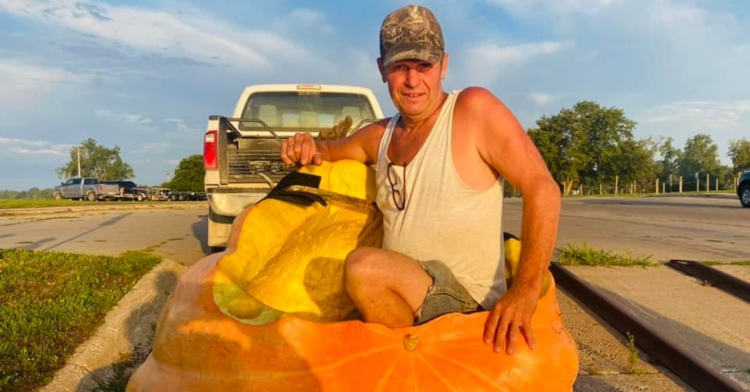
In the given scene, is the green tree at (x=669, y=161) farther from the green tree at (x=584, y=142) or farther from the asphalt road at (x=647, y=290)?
the asphalt road at (x=647, y=290)

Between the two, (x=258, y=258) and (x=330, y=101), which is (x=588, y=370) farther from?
(x=330, y=101)


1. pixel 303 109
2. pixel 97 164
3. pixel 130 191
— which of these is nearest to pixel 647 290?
pixel 303 109

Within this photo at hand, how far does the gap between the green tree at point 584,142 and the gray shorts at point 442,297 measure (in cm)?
6725

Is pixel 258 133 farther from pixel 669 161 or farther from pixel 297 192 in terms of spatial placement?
pixel 669 161

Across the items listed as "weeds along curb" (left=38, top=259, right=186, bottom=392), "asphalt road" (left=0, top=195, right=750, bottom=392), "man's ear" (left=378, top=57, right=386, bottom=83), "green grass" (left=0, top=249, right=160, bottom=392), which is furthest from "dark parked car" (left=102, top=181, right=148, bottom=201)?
"man's ear" (left=378, top=57, right=386, bottom=83)

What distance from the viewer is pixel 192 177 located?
5909 cm

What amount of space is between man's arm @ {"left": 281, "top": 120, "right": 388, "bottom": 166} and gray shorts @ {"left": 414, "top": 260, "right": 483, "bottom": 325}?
0.94 m

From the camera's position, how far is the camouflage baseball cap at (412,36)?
2.39 m

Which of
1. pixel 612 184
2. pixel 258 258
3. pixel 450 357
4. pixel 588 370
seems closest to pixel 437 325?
pixel 450 357

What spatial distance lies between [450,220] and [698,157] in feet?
345

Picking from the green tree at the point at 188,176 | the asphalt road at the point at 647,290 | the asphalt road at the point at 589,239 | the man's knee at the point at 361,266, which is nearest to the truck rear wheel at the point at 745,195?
the asphalt road at the point at 589,239

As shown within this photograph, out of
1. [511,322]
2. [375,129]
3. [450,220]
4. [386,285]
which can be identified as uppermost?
[375,129]

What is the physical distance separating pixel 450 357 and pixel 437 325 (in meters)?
0.12

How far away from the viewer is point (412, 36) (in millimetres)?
2393
